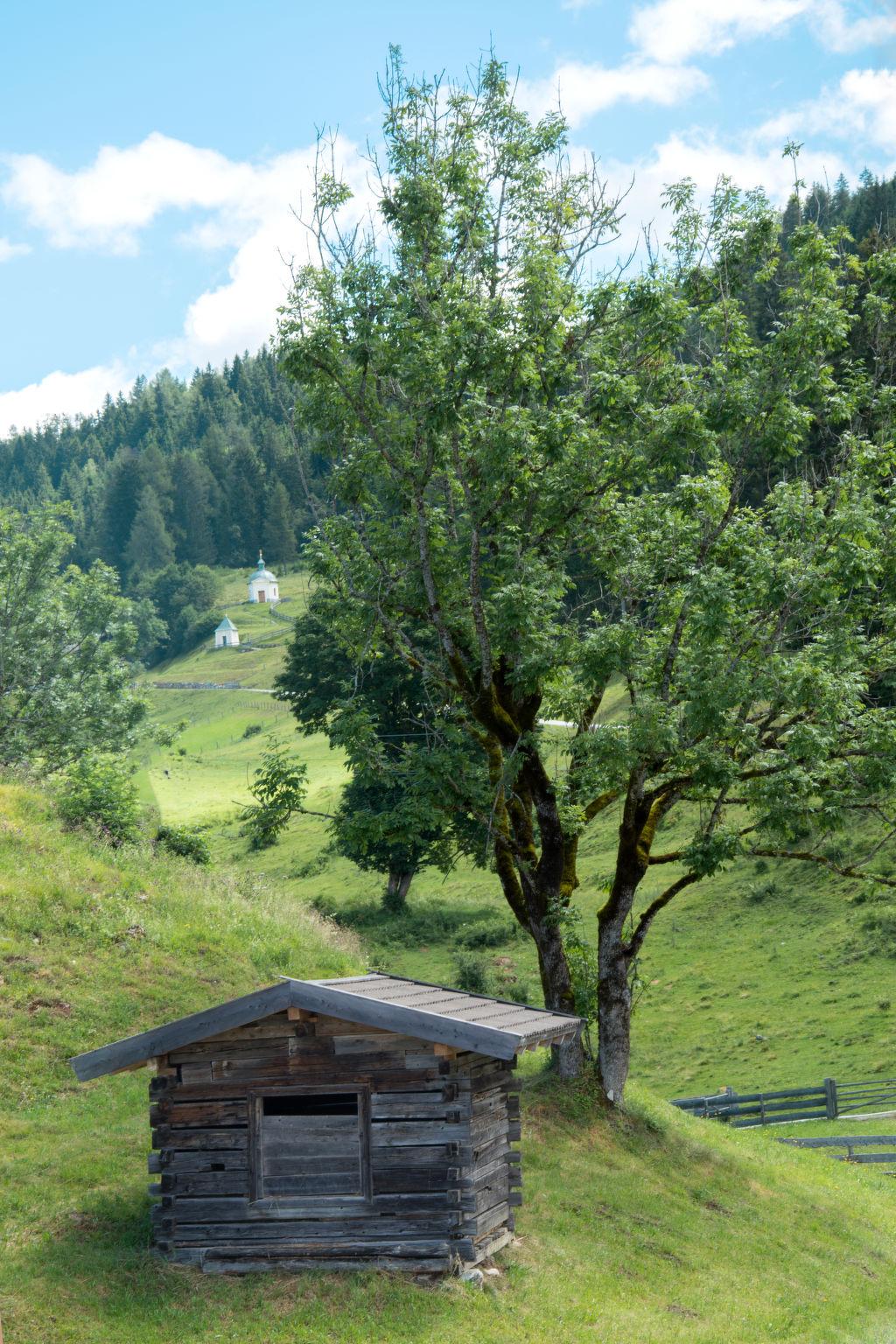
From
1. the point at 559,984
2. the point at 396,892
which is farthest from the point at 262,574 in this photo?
the point at 559,984

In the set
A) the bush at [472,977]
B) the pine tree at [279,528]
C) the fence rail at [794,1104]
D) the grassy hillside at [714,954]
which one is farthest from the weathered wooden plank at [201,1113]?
the pine tree at [279,528]

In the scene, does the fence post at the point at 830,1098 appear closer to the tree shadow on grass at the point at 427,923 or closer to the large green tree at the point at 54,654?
the tree shadow on grass at the point at 427,923

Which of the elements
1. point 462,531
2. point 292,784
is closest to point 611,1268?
point 292,784

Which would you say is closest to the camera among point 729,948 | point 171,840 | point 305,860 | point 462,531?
point 462,531

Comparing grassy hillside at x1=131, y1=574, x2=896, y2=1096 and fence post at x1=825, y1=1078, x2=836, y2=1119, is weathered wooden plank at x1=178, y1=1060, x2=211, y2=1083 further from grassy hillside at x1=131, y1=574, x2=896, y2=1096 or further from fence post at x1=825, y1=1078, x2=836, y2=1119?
fence post at x1=825, y1=1078, x2=836, y2=1119

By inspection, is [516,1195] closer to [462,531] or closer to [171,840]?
[462,531]

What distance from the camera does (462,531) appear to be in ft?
65.7

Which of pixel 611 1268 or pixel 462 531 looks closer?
pixel 611 1268

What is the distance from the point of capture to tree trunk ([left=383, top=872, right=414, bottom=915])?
4375 cm

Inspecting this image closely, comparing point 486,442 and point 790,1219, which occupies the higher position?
point 486,442

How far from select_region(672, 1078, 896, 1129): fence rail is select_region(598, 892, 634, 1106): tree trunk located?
6369 millimetres

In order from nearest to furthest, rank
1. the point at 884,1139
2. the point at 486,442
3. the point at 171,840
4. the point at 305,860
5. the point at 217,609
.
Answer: the point at 486,442 → the point at 884,1139 → the point at 171,840 → the point at 305,860 → the point at 217,609

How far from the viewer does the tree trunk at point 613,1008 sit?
20984 mm

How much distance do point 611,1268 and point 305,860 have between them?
1650 inches
